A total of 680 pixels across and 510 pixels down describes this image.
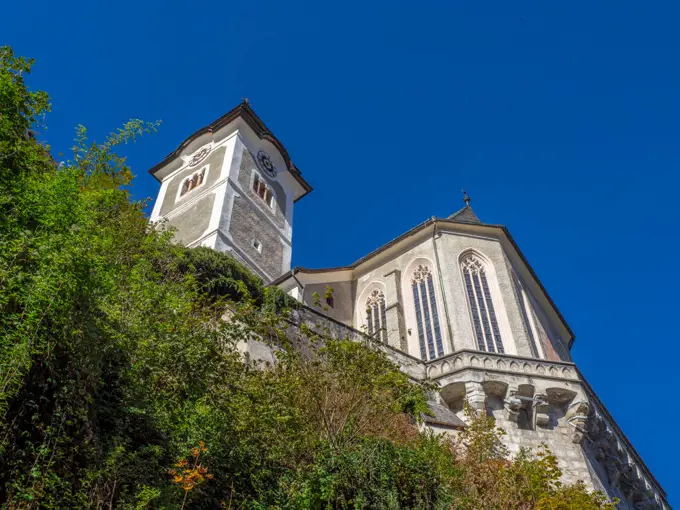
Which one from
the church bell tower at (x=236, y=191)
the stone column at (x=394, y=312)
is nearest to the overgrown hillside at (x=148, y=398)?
the stone column at (x=394, y=312)

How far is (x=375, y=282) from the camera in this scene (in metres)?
24.4

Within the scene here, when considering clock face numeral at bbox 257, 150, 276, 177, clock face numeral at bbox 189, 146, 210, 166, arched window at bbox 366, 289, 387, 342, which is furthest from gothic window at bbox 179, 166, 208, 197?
arched window at bbox 366, 289, 387, 342

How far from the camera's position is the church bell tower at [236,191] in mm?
25531

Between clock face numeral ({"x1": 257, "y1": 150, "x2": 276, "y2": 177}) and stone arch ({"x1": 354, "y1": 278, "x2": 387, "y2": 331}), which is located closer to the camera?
stone arch ({"x1": 354, "y1": 278, "x2": 387, "y2": 331})

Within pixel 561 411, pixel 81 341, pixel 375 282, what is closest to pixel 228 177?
pixel 375 282

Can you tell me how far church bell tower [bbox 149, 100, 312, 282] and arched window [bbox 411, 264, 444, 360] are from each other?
686 centimetres

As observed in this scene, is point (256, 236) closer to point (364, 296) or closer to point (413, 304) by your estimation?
point (364, 296)

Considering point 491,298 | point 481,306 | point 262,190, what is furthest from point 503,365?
point 262,190

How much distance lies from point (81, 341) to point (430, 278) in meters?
17.4

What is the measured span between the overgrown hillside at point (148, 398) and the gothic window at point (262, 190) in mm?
18031

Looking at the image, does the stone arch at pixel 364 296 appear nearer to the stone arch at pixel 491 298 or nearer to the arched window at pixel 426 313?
the arched window at pixel 426 313

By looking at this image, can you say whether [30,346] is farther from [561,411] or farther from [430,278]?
[430,278]

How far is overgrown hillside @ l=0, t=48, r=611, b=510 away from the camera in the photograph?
18.6ft

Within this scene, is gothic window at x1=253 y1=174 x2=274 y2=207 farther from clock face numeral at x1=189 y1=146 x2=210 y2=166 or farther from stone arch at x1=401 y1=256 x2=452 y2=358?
stone arch at x1=401 y1=256 x2=452 y2=358
